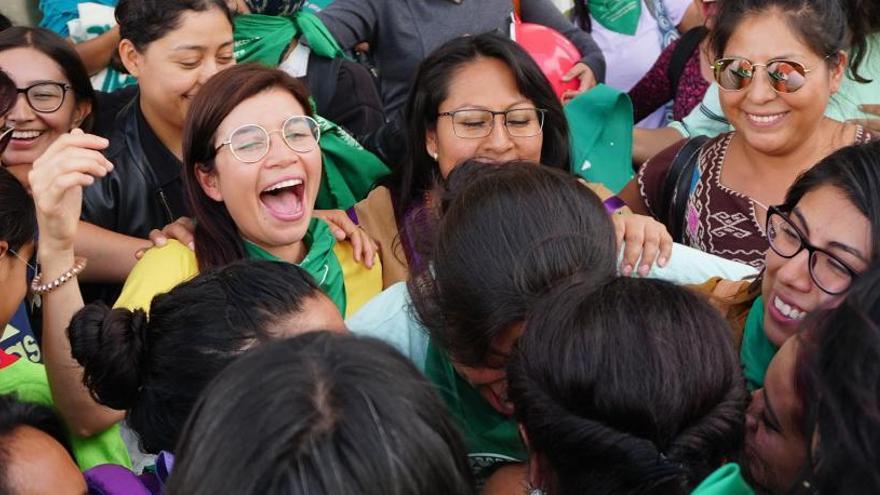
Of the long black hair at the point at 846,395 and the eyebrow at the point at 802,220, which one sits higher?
the long black hair at the point at 846,395

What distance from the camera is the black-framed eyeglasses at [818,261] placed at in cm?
167

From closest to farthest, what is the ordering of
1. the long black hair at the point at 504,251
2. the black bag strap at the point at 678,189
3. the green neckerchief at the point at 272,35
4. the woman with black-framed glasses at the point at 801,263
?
the woman with black-framed glasses at the point at 801,263 → the long black hair at the point at 504,251 → the black bag strap at the point at 678,189 → the green neckerchief at the point at 272,35

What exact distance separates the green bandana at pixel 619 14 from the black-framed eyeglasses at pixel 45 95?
8.16ft

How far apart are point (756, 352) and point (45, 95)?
2192 mm

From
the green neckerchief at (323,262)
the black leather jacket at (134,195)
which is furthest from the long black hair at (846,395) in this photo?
the black leather jacket at (134,195)

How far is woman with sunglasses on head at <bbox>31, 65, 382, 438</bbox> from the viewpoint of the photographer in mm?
2408

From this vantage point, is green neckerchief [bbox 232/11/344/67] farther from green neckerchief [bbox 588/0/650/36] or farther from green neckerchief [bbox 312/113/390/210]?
green neckerchief [bbox 588/0/650/36]

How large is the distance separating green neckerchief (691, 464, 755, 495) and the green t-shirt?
4.28 feet

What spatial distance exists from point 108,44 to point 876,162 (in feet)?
9.00

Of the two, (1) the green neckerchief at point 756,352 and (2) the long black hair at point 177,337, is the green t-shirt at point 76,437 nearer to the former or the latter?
(2) the long black hair at point 177,337

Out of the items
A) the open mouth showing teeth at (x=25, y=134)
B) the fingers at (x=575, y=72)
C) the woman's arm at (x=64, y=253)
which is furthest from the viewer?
the fingers at (x=575, y=72)

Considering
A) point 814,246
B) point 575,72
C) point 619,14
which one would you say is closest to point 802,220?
point 814,246

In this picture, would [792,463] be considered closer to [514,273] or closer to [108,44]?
[514,273]

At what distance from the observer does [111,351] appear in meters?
1.62
